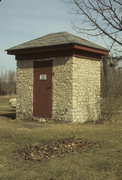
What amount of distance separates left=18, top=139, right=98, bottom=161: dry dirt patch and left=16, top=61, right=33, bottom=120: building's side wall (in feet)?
20.9

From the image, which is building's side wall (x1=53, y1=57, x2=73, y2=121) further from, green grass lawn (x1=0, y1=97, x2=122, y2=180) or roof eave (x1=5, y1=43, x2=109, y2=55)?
green grass lawn (x1=0, y1=97, x2=122, y2=180)

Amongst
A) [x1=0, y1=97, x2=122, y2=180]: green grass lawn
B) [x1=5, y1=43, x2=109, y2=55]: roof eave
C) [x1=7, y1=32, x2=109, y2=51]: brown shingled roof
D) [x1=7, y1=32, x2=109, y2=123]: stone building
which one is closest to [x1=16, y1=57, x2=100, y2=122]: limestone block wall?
[x1=7, y1=32, x2=109, y2=123]: stone building

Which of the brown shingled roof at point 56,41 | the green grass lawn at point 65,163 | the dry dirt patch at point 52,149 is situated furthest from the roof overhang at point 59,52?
the dry dirt patch at point 52,149

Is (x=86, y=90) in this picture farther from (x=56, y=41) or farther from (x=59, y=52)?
(x=56, y=41)

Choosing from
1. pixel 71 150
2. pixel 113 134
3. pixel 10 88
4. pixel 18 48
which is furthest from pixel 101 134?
pixel 10 88

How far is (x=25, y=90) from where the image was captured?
15.5 m

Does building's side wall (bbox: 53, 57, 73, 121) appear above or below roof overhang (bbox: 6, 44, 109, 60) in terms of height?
below

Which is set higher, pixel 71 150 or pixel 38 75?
pixel 38 75

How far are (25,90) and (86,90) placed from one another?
2.96m

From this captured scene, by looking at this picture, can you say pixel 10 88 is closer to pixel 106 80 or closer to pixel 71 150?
pixel 106 80

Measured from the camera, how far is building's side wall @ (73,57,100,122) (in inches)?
548

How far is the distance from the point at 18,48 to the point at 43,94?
262 centimetres

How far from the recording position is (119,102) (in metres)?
16.3

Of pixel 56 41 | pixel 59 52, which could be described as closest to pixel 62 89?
pixel 59 52
